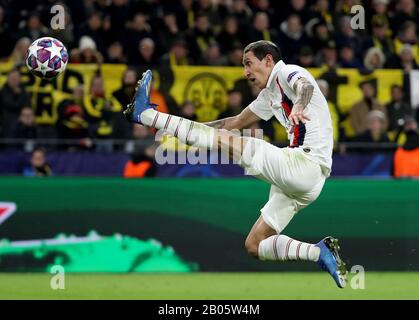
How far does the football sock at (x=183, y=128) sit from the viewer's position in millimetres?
9250

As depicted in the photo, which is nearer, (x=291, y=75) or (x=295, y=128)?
(x=291, y=75)

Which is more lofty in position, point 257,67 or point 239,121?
point 257,67

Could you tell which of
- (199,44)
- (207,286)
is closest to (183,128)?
(207,286)

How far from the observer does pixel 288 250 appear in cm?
955

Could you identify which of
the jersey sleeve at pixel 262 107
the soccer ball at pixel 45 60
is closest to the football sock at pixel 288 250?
the jersey sleeve at pixel 262 107

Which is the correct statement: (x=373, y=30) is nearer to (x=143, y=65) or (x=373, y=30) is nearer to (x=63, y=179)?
(x=143, y=65)

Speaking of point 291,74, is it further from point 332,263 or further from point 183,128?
point 332,263

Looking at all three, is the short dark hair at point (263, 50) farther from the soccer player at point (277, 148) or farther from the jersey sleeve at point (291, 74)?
the jersey sleeve at point (291, 74)

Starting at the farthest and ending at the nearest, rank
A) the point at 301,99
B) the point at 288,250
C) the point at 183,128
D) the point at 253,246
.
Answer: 1. the point at 253,246
2. the point at 288,250
3. the point at 183,128
4. the point at 301,99

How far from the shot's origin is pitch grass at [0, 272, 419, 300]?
1057 cm

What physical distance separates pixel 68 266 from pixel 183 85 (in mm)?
3349

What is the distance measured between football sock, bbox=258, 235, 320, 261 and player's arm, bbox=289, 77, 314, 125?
1326mm

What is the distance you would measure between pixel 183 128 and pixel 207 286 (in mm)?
2824

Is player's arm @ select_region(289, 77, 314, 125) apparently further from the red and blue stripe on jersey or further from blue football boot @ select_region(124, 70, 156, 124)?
blue football boot @ select_region(124, 70, 156, 124)
